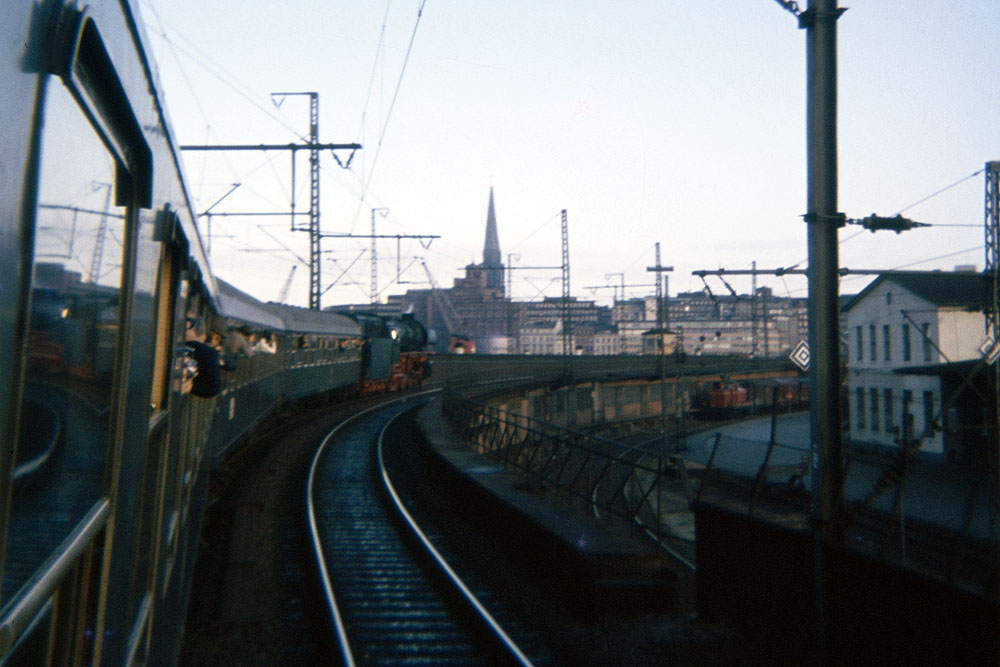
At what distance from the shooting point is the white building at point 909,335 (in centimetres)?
1742

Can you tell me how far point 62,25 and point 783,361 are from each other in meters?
60.8

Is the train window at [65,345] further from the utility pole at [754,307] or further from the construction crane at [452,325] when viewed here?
the construction crane at [452,325]

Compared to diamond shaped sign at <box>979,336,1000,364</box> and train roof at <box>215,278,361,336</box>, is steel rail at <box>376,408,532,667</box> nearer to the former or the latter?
train roof at <box>215,278,361,336</box>

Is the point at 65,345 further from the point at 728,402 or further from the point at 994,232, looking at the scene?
the point at 728,402

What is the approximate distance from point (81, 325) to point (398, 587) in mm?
7197

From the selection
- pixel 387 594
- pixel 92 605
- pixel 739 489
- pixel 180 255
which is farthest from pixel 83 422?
pixel 739 489

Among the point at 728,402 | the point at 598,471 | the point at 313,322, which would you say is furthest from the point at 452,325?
the point at 598,471

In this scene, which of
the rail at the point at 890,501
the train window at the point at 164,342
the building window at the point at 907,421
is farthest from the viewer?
the building window at the point at 907,421

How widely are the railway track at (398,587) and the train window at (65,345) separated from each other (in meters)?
4.99

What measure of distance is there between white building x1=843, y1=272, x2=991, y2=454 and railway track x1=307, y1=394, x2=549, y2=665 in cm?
801

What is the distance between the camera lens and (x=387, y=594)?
786cm

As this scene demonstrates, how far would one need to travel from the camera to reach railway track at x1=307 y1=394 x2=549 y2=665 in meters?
6.34

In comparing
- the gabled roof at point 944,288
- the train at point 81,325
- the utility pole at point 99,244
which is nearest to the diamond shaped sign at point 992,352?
the gabled roof at point 944,288

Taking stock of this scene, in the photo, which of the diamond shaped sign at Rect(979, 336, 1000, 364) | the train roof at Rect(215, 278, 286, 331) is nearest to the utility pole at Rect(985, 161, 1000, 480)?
the diamond shaped sign at Rect(979, 336, 1000, 364)
